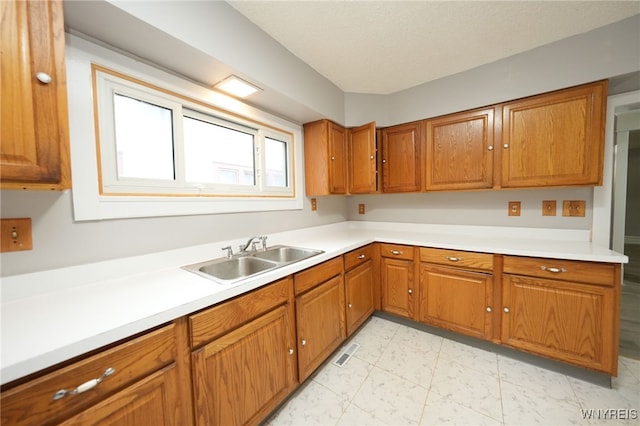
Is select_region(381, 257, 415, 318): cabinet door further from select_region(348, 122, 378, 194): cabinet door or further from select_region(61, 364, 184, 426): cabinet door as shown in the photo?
select_region(61, 364, 184, 426): cabinet door

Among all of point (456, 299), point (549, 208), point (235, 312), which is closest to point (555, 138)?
point (549, 208)

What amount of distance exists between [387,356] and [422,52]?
2348mm

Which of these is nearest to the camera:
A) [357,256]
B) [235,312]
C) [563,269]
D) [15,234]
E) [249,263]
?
[15,234]

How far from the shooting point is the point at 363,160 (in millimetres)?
2316

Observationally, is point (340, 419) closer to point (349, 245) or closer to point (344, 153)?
point (349, 245)

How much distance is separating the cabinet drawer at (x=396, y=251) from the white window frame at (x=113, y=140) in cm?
126

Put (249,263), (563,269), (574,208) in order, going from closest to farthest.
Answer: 1. (563,269)
2. (249,263)
3. (574,208)

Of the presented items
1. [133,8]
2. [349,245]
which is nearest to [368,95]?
[349,245]

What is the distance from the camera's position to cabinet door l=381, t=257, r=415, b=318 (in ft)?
6.75

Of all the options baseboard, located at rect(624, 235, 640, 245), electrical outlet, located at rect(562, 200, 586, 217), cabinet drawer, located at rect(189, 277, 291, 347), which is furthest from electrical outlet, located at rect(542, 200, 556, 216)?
baseboard, located at rect(624, 235, 640, 245)

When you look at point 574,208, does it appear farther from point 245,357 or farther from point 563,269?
point 245,357

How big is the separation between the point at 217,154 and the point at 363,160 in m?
1.35

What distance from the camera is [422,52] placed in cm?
177

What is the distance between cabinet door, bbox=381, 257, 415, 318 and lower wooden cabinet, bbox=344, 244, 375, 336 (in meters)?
0.12
